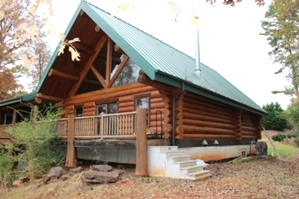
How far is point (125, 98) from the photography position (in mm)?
11883

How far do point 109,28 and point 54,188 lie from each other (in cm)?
604

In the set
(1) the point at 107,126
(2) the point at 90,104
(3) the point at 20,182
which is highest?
(2) the point at 90,104

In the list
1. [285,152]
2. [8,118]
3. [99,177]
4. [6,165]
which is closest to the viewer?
[99,177]

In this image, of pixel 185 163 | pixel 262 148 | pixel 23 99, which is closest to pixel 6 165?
pixel 23 99

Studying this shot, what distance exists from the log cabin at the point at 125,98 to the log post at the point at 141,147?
142mm

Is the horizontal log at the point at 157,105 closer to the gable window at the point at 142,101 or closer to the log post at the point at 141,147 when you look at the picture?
the gable window at the point at 142,101

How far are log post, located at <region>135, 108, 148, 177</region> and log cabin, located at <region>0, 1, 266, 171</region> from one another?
14 centimetres

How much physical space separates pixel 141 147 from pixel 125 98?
3.76 metres

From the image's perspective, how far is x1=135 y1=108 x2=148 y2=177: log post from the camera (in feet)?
27.8

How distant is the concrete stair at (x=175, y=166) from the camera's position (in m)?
7.95

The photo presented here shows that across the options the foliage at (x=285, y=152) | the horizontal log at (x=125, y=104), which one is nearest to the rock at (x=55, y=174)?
the horizontal log at (x=125, y=104)

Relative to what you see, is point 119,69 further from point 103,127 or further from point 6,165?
point 6,165

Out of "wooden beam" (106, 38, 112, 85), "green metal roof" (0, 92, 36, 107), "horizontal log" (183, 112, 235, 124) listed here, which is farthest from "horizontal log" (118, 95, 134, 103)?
"green metal roof" (0, 92, 36, 107)

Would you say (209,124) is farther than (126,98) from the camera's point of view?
Yes
